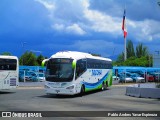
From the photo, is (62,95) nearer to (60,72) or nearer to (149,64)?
(60,72)

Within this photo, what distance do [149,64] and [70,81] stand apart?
77.9m

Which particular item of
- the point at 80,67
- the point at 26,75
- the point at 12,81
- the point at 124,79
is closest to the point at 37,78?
the point at 26,75

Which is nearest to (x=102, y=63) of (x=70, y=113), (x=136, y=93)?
(x=136, y=93)

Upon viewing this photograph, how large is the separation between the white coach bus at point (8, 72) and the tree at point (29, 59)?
225 ft

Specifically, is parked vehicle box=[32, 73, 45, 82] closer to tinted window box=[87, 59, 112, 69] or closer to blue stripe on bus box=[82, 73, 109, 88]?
tinted window box=[87, 59, 112, 69]

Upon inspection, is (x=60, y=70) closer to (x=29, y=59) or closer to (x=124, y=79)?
(x=124, y=79)

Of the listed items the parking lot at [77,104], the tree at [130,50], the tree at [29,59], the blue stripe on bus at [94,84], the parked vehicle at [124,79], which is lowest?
the parking lot at [77,104]

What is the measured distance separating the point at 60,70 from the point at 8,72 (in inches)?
227

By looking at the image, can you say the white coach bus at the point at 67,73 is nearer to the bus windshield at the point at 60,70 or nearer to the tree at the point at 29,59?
the bus windshield at the point at 60,70

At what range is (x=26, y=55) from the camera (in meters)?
103

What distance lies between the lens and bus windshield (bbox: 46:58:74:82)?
2644cm

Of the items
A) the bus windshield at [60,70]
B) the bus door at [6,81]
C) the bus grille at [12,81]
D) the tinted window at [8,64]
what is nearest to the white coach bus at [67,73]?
the bus windshield at [60,70]

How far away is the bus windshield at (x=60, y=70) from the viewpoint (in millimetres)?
26438

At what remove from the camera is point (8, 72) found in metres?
30.4
